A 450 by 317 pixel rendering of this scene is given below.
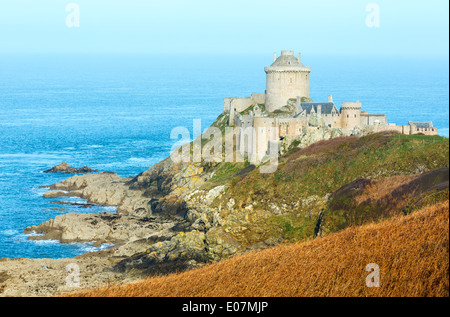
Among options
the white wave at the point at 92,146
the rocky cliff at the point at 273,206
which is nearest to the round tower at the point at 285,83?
the rocky cliff at the point at 273,206

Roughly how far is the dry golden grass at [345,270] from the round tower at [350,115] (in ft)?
110

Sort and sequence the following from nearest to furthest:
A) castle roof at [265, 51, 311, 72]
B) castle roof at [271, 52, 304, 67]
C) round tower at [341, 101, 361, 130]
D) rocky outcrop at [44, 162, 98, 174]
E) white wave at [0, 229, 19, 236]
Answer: white wave at [0, 229, 19, 236]
round tower at [341, 101, 361, 130]
castle roof at [265, 51, 311, 72]
castle roof at [271, 52, 304, 67]
rocky outcrop at [44, 162, 98, 174]

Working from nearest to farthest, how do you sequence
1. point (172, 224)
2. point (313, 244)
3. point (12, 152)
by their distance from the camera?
point (313, 244) → point (172, 224) → point (12, 152)

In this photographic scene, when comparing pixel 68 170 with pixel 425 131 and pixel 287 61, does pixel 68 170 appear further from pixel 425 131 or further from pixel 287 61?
pixel 425 131

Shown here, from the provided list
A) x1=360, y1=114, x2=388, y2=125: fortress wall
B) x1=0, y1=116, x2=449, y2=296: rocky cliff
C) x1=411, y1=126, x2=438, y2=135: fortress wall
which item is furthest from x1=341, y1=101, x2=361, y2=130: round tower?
x1=411, y1=126, x2=438, y2=135: fortress wall

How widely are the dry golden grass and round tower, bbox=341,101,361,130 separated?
3360 cm

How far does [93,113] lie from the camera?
186625 millimetres

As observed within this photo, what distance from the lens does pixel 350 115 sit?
2645 inches

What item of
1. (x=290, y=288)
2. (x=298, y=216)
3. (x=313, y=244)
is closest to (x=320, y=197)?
(x=298, y=216)

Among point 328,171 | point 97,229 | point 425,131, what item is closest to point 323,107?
point 425,131

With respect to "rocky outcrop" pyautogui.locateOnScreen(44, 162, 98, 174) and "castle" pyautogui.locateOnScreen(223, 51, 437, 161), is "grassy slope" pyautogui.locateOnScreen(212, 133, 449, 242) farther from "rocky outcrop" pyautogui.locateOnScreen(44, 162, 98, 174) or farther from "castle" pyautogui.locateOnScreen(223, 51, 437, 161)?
"rocky outcrop" pyautogui.locateOnScreen(44, 162, 98, 174)

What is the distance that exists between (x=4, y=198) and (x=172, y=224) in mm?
27888

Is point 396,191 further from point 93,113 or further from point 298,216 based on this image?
point 93,113

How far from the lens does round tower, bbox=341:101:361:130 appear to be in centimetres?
6688
